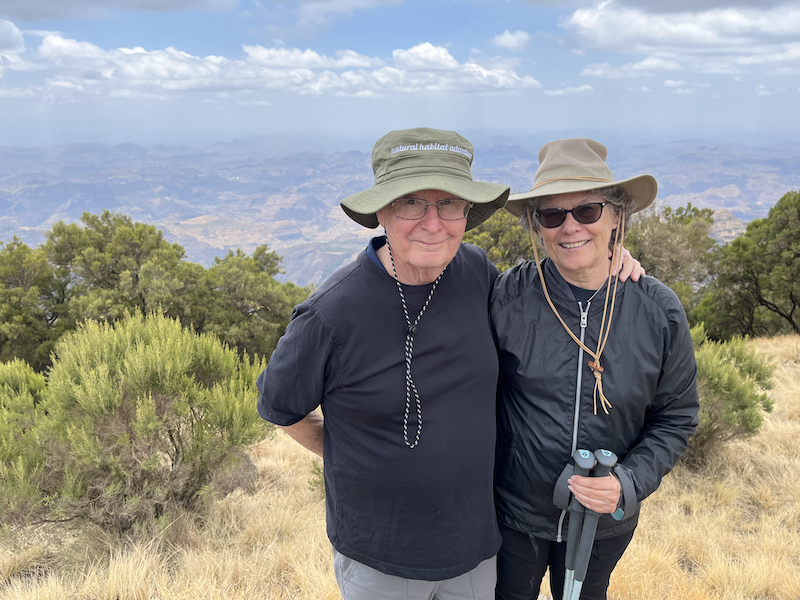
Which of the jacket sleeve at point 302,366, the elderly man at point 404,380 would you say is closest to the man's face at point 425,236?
the elderly man at point 404,380

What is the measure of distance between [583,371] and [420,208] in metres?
0.84

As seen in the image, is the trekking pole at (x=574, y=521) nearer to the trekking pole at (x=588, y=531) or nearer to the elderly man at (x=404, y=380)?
the trekking pole at (x=588, y=531)

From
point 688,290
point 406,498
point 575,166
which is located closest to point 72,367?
point 406,498

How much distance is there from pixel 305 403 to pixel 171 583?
8.03 feet

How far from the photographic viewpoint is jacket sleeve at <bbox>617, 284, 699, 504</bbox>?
1.81m

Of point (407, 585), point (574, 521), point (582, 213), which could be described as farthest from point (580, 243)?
point (407, 585)

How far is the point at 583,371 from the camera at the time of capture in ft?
6.02

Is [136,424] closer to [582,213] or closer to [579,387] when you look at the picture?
[579,387]

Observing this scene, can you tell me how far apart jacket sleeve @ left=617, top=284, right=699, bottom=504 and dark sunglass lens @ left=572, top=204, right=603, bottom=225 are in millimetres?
365

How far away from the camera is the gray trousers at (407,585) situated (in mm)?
1841

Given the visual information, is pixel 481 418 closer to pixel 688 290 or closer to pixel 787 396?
pixel 787 396

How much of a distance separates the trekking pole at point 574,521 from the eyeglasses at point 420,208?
938 mm

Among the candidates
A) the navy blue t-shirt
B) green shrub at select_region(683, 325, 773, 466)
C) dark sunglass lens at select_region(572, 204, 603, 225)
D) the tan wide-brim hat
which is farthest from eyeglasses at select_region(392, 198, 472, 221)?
green shrub at select_region(683, 325, 773, 466)

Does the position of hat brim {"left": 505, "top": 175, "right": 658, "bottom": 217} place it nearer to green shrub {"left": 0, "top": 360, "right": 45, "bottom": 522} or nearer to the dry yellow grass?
the dry yellow grass
